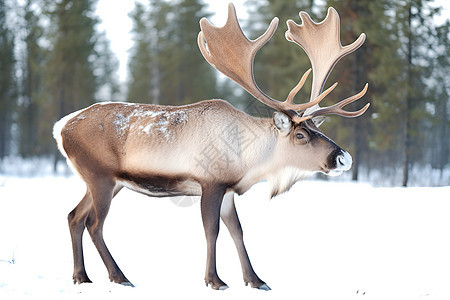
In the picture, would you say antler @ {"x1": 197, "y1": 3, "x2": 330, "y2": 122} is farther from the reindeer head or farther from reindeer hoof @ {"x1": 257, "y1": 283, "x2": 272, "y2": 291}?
reindeer hoof @ {"x1": 257, "y1": 283, "x2": 272, "y2": 291}

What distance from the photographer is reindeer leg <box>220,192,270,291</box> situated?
424 centimetres

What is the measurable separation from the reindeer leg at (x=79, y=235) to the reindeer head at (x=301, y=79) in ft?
6.02

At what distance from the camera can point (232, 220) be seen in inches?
177

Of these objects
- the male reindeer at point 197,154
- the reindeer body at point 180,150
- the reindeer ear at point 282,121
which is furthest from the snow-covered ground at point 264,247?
the reindeer ear at point 282,121

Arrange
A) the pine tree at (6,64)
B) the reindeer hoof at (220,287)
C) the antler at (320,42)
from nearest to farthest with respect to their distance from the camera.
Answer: the reindeer hoof at (220,287), the antler at (320,42), the pine tree at (6,64)

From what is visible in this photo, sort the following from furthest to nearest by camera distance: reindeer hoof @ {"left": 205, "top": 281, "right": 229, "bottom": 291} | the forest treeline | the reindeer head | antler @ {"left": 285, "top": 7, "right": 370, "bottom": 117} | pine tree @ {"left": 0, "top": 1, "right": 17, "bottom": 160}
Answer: pine tree @ {"left": 0, "top": 1, "right": 17, "bottom": 160} < the forest treeline < antler @ {"left": 285, "top": 7, "right": 370, "bottom": 117} < the reindeer head < reindeer hoof @ {"left": 205, "top": 281, "right": 229, "bottom": 291}

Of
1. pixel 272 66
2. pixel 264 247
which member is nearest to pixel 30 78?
pixel 272 66

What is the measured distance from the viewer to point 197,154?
13.9 ft

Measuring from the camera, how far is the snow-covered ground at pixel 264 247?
410 cm

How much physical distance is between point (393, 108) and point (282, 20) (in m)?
7.19

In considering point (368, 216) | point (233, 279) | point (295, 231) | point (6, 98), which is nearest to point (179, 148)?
point (233, 279)

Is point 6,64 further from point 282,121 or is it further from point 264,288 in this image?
point 264,288

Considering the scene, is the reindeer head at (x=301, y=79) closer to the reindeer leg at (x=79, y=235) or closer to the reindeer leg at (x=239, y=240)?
the reindeer leg at (x=239, y=240)

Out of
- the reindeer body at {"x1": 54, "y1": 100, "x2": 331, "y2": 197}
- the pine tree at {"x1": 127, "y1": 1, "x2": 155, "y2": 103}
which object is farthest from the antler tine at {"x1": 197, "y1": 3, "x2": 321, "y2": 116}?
the pine tree at {"x1": 127, "y1": 1, "x2": 155, "y2": 103}
